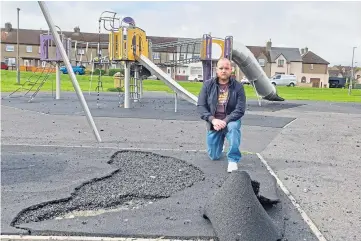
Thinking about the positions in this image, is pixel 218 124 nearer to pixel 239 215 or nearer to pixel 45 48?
pixel 239 215

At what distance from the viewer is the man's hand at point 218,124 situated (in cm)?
650

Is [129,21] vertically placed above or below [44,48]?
above

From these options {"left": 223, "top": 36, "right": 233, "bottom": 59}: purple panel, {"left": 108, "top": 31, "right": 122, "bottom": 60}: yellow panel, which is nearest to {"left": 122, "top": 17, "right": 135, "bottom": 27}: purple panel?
{"left": 108, "top": 31, "right": 122, "bottom": 60}: yellow panel

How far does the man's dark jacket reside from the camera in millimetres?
6645

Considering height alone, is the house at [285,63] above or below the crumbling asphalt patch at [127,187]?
above

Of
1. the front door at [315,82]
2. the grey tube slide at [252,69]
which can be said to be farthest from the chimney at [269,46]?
the grey tube slide at [252,69]

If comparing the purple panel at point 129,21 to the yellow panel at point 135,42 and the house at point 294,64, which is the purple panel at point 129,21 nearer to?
the yellow panel at point 135,42

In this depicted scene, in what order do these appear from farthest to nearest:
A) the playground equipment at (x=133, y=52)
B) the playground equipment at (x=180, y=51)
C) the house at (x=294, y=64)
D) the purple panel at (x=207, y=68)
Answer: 1. the house at (x=294, y=64)
2. the purple panel at (x=207, y=68)
3. the playground equipment at (x=180, y=51)
4. the playground equipment at (x=133, y=52)

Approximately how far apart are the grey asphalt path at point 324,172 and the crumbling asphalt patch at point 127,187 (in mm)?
1499

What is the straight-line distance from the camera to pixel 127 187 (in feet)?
16.8

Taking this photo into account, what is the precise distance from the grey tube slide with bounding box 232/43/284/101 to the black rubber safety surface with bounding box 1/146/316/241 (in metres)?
14.3

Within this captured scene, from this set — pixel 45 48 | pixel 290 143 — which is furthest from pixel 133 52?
pixel 290 143

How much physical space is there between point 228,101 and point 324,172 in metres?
1.89

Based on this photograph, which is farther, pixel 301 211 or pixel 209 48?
pixel 209 48
